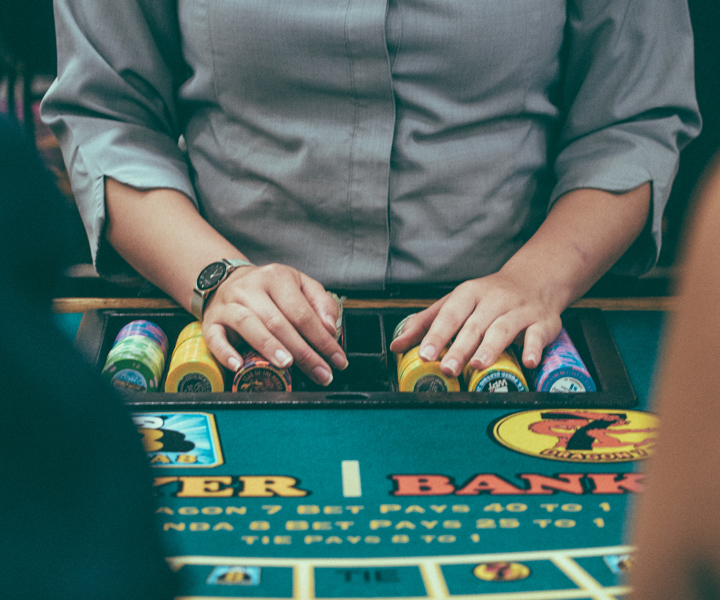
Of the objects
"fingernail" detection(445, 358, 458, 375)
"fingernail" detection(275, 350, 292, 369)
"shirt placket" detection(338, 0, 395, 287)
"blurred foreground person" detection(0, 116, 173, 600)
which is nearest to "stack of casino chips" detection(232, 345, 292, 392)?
"fingernail" detection(275, 350, 292, 369)

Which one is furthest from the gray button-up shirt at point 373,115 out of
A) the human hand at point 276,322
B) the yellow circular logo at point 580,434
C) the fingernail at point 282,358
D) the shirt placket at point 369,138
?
the yellow circular logo at point 580,434

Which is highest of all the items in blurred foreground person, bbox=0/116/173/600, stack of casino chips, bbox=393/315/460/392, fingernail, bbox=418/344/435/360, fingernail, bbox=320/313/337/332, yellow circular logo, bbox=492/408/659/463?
blurred foreground person, bbox=0/116/173/600

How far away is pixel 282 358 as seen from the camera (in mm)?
921

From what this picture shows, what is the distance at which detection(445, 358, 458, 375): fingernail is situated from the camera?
909 mm

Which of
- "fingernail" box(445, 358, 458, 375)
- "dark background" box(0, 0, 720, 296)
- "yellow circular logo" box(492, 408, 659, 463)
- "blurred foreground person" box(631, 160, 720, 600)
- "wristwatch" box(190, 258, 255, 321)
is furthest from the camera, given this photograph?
"dark background" box(0, 0, 720, 296)

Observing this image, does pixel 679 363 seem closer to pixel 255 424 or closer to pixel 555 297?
pixel 255 424

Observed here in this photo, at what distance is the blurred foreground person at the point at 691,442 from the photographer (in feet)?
0.86

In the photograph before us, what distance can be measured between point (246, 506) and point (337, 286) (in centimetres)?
59

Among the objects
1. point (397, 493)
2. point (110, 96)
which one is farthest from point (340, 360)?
point (110, 96)

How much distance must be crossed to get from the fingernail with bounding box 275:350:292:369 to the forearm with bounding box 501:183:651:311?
15.7 inches

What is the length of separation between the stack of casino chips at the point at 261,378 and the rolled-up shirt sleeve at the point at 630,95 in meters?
0.62

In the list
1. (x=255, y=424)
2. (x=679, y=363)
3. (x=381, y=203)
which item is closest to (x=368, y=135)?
(x=381, y=203)

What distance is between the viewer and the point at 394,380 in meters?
0.99

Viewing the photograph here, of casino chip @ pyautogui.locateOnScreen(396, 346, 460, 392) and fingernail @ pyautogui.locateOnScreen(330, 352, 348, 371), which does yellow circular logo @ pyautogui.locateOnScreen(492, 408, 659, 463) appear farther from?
fingernail @ pyautogui.locateOnScreen(330, 352, 348, 371)
